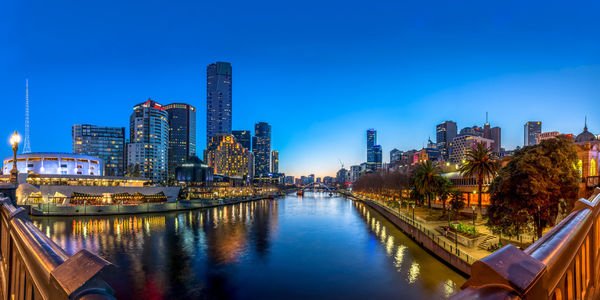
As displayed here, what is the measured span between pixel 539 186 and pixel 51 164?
454ft

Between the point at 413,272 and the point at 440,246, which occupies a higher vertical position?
the point at 440,246

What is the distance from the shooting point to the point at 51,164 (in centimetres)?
10894

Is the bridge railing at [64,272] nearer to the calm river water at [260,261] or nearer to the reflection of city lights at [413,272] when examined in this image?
the calm river water at [260,261]

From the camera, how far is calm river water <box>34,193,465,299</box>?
26.4 m

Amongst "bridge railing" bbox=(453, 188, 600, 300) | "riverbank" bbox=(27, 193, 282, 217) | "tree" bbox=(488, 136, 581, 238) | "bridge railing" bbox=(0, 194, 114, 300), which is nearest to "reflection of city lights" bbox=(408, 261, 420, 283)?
"tree" bbox=(488, 136, 581, 238)

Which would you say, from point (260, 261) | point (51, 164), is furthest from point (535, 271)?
point (51, 164)

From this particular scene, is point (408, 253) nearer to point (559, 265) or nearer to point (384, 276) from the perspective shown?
point (384, 276)

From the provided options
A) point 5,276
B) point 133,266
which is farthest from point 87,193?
point 5,276

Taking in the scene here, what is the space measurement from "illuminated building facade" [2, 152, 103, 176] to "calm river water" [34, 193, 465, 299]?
62241 mm

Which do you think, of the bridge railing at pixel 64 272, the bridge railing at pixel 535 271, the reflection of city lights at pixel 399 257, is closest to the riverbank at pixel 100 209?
the reflection of city lights at pixel 399 257

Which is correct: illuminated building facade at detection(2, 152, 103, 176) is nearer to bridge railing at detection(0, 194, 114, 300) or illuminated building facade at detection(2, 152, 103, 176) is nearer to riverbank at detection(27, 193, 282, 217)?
riverbank at detection(27, 193, 282, 217)

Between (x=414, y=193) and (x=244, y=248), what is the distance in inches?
1554

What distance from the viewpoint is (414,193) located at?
64.4 meters

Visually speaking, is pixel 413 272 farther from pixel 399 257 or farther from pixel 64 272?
pixel 64 272
